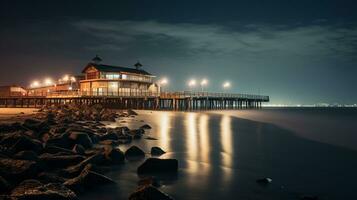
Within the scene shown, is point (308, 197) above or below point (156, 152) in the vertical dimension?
below

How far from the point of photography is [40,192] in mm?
6199

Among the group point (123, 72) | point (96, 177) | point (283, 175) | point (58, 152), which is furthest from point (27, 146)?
point (123, 72)

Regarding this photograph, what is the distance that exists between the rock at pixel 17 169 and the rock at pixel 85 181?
107 cm

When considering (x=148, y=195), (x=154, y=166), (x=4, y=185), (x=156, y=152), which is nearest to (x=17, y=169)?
(x=4, y=185)

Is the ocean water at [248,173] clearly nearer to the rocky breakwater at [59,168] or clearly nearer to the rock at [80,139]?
the rocky breakwater at [59,168]

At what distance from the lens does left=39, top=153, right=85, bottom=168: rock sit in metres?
9.93

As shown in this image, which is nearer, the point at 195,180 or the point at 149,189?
the point at 149,189

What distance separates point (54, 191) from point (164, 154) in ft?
26.9

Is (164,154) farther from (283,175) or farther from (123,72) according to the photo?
(123,72)

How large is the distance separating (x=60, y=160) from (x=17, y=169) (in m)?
2.15

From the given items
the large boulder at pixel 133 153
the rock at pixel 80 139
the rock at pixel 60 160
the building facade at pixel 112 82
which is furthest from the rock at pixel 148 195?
the building facade at pixel 112 82

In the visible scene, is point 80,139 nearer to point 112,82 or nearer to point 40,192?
point 40,192

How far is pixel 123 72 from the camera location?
2457 inches

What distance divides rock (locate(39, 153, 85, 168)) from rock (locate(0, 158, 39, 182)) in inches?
64.2
